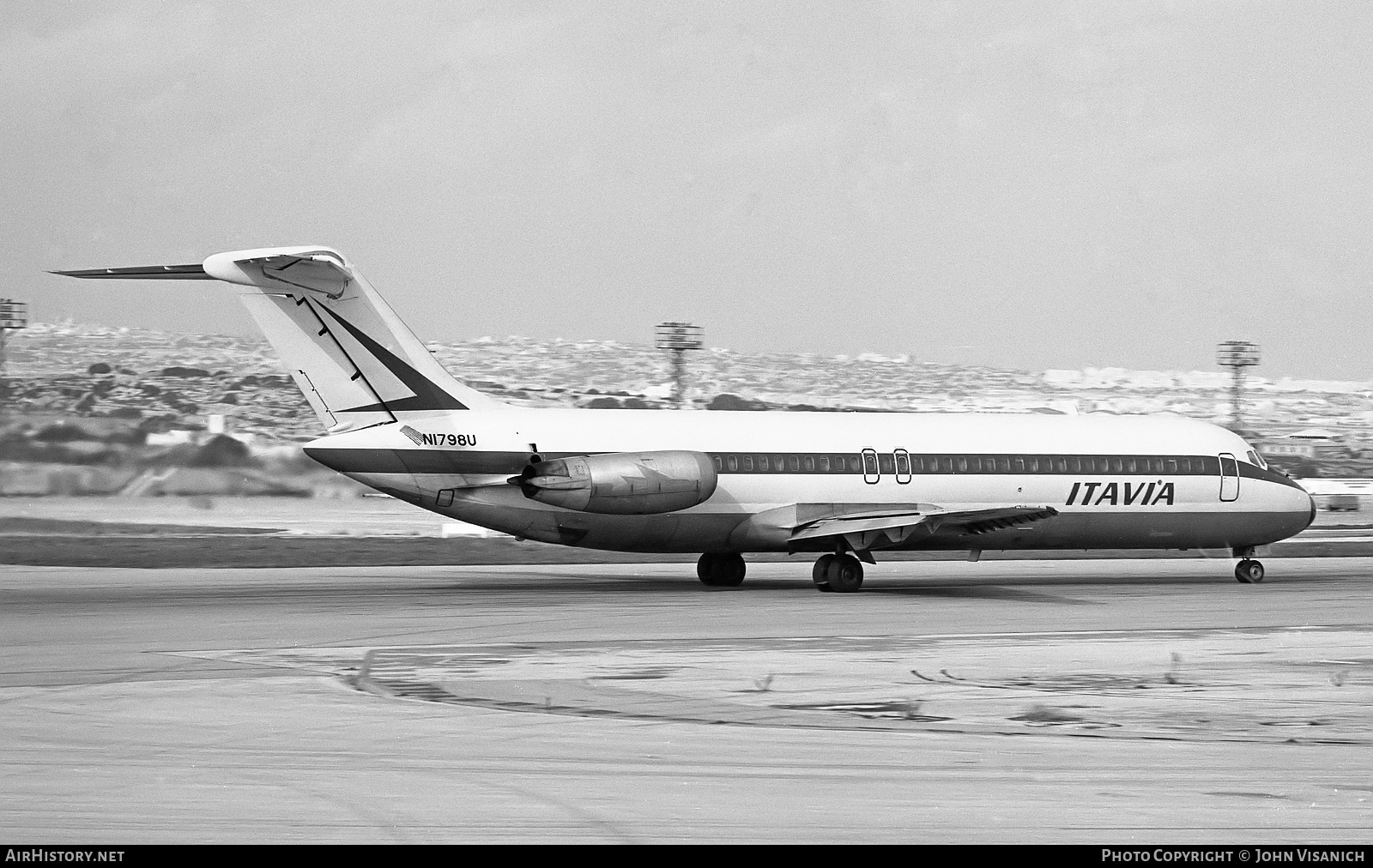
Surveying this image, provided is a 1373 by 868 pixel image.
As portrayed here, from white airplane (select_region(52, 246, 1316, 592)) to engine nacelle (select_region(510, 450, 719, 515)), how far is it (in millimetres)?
36

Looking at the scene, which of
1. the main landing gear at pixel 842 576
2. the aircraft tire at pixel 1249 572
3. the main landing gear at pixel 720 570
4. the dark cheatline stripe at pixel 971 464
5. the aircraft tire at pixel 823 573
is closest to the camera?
the main landing gear at pixel 842 576

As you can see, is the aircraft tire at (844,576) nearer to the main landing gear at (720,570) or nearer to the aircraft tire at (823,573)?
the aircraft tire at (823,573)

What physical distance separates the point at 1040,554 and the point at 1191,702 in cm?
3693

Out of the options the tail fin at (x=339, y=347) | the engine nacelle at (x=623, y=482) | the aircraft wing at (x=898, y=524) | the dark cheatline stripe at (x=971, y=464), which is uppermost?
the tail fin at (x=339, y=347)

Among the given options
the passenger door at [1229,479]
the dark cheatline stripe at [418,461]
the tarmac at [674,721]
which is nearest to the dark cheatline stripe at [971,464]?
the passenger door at [1229,479]

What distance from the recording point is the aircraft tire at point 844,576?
31.7 m

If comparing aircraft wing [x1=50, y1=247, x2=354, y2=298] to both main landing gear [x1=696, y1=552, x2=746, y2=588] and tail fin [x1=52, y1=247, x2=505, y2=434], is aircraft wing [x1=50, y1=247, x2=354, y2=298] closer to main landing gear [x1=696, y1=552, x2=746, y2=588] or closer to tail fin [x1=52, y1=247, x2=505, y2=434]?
tail fin [x1=52, y1=247, x2=505, y2=434]

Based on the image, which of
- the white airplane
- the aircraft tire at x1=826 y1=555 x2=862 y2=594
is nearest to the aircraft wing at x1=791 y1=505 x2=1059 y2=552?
the white airplane

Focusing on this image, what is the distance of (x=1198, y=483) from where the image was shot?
118ft

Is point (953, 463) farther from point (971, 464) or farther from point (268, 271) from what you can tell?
point (268, 271)

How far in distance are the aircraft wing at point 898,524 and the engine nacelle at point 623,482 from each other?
240 centimetres

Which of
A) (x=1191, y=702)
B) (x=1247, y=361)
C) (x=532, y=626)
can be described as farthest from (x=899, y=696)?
(x=1247, y=361)

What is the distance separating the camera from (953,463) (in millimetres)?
33812

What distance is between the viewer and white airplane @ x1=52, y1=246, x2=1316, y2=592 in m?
29.4
